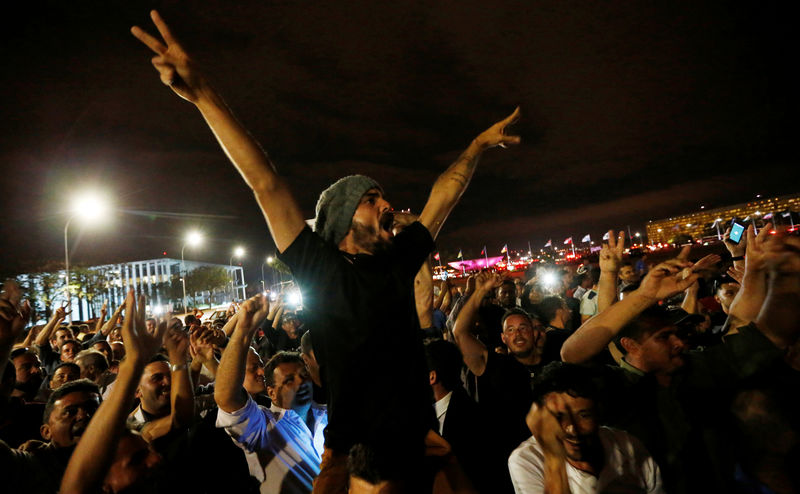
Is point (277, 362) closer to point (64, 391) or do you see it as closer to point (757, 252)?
point (64, 391)

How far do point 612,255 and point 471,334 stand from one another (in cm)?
149

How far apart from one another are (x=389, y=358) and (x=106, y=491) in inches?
71.0

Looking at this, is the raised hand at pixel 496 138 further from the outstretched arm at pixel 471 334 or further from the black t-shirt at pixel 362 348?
the black t-shirt at pixel 362 348

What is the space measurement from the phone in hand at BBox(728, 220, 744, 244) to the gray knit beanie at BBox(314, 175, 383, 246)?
16.8 ft

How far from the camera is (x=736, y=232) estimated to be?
211 inches

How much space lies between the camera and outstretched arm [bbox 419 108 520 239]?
249cm

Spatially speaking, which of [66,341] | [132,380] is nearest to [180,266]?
[66,341]

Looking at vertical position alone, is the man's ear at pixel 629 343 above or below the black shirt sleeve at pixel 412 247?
below

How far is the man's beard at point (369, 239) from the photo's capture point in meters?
1.92

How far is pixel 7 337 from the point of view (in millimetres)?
2160

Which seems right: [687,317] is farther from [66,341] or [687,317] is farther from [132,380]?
[66,341]

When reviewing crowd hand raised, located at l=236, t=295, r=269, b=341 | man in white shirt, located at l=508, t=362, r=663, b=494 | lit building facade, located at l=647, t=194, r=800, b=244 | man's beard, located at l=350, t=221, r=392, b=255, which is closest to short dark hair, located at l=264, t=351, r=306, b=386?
crowd hand raised, located at l=236, t=295, r=269, b=341

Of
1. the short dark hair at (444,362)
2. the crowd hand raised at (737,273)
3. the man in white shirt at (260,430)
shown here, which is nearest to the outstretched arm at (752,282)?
the crowd hand raised at (737,273)

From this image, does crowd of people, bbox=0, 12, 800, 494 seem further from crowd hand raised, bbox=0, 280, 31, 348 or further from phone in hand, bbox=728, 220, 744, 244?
phone in hand, bbox=728, 220, 744, 244
